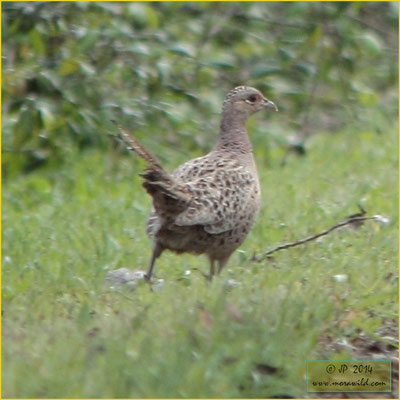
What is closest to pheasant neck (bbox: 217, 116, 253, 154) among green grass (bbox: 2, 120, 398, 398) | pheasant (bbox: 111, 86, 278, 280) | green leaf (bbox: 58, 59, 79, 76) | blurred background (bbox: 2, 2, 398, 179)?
pheasant (bbox: 111, 86, 278, 280)

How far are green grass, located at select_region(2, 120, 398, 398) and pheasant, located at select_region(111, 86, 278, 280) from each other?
223 millimetres

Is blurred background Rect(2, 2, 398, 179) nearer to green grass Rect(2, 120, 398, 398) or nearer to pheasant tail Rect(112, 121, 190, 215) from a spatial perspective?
green grass Rect(2, 120, 398, 398)

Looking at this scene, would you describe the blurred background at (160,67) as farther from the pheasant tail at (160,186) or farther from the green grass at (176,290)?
the pheasant tail at (160,186)

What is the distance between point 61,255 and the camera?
7.03 metres

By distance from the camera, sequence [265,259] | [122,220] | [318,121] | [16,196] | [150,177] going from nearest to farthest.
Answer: [150,177] < [265,259] < [122,220] < [16,196] < [318,121]

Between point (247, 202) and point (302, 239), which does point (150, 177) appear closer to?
point (247, 202)

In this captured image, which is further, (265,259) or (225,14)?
(225,14)

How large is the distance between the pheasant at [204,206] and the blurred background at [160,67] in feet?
6.96

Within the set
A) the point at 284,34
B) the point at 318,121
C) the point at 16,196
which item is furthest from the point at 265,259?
the point at 318,121

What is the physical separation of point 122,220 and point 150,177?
217cm

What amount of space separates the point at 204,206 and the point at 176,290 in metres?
0.76

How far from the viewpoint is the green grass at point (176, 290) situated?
4645mm

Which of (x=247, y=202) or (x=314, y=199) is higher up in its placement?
(x=247, y=202)

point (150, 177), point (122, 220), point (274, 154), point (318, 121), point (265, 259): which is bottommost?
point (318, 121)
